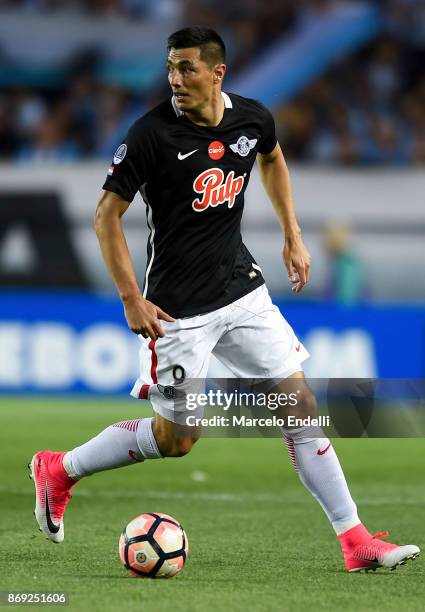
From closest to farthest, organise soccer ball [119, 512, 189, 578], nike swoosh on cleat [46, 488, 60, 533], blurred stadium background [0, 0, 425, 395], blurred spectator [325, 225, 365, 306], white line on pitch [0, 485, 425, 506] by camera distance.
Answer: soccer ball [119, 512, 189, 578] < nike swoosh on cleat [46, 488, 60, 533] < white line on pitch [0, 485, 425, 506] < blurred stadium background [0, 0, 425, 395] < blurred spectator [325, 225, 365, 306]

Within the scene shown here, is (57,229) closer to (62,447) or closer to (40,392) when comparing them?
(40,392)

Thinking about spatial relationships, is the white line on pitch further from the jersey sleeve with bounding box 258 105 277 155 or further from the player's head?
the player's head

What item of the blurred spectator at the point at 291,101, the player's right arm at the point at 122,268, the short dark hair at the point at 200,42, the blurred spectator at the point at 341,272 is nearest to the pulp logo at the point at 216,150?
the short dark hair at the point at 200,42

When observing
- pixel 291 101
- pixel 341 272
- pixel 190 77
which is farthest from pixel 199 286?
pixel 291 101

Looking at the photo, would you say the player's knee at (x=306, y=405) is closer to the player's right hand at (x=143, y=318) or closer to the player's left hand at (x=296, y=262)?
the player's left hand at (x=296, y=262)

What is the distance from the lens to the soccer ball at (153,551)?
15.2 feet

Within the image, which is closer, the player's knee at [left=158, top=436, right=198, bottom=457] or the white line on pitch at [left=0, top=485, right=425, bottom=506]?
the player's knee at [left=158, top=436, right=198, bottom=457]

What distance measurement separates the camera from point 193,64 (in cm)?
481

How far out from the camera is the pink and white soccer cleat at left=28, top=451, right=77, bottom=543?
17.1ft

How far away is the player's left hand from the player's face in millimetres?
723

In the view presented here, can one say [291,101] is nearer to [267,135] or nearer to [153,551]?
[267,135]

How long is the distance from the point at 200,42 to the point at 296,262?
0.98 m

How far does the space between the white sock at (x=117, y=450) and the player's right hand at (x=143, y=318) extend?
48 centimetres

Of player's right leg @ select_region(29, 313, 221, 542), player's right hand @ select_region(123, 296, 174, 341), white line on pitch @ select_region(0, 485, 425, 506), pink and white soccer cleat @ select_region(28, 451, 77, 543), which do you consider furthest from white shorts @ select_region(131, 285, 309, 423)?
white line on pitch @ select_region(0, 485, 425, 506)
